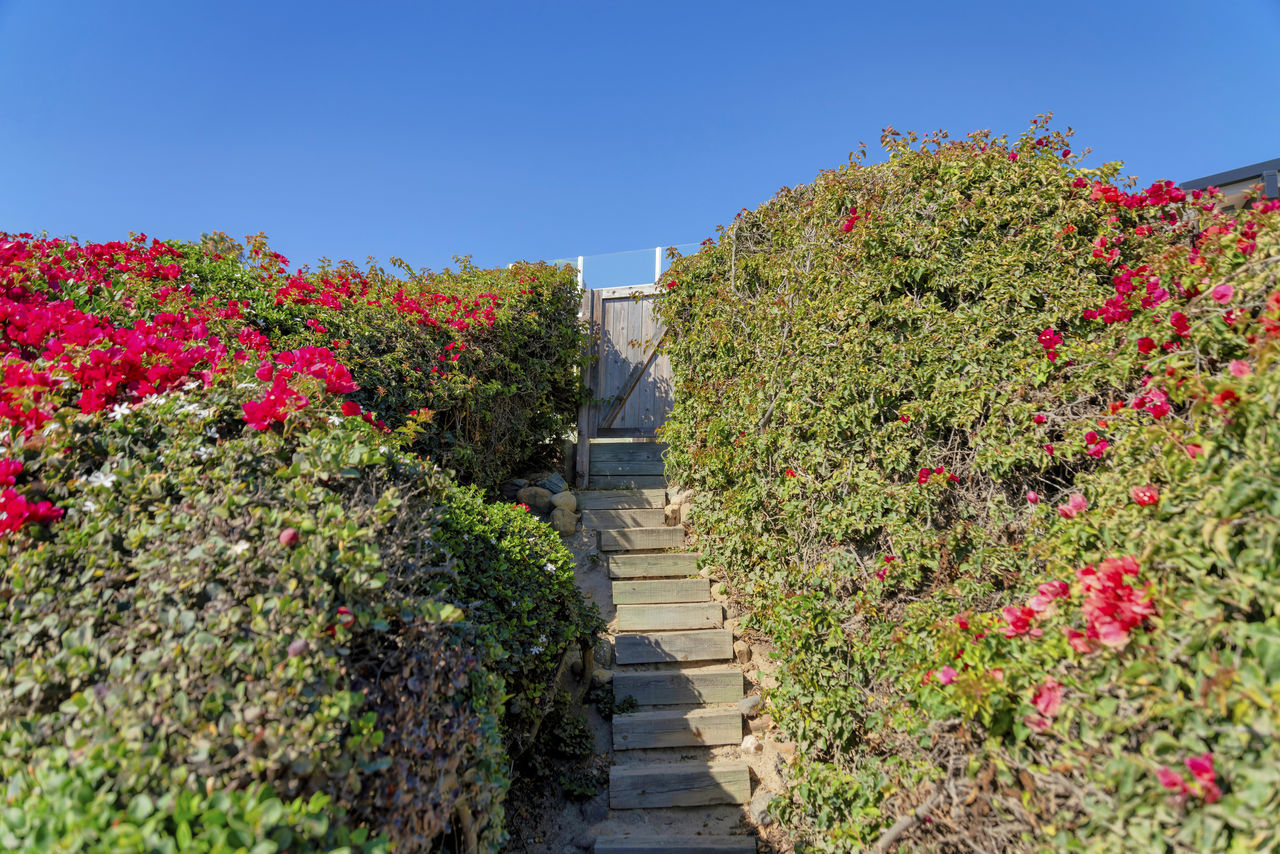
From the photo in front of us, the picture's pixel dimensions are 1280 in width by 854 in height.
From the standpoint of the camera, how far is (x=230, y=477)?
2439 mm

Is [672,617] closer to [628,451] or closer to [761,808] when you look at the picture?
[761,808]

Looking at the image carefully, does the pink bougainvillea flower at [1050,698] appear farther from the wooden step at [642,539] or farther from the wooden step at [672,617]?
the wooden step at [642,539]

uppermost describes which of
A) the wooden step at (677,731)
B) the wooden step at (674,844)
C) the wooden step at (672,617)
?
the wooden step at (672,617)

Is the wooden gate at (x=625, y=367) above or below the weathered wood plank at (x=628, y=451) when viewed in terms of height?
above

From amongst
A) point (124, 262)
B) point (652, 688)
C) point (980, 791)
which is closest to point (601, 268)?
point (124, 262)

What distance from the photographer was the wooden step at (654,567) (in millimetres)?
6227

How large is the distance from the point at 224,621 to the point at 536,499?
17.6 ft

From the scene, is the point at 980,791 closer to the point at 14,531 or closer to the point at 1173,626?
the point at 1173,626

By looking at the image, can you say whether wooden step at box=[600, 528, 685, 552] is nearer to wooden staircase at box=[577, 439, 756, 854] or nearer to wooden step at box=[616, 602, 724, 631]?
wooden staircase at box=[577, 439, 756, 854]

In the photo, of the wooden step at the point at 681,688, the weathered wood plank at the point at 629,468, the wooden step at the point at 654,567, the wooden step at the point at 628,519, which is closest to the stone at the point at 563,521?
the wooden step at the point at 628,519

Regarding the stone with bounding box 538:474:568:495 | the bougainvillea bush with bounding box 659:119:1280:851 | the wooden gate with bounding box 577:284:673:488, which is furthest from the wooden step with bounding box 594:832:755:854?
the wooden gate with bounding box 577:284:673:488

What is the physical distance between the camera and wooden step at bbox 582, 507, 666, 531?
273 inches

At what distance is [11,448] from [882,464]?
157 inches

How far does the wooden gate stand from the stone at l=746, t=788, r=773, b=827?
15.1 ft
